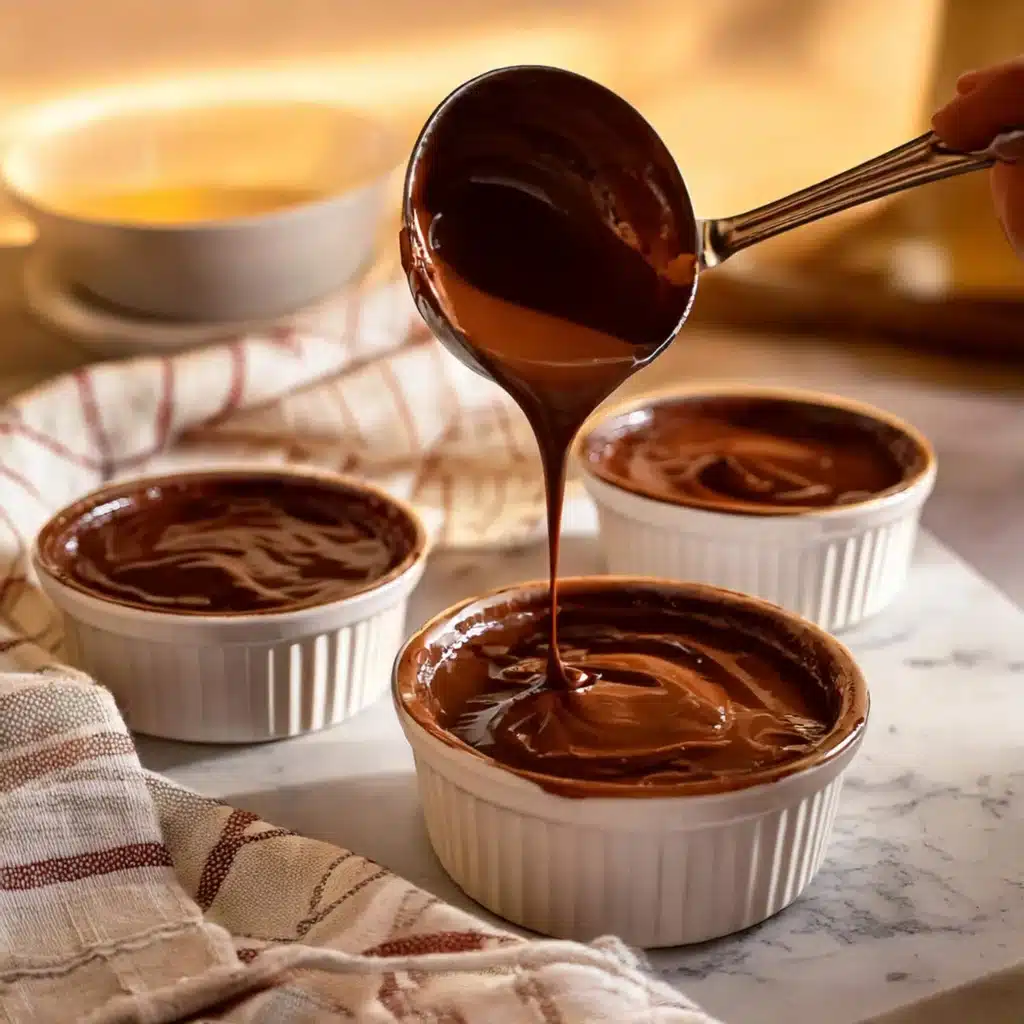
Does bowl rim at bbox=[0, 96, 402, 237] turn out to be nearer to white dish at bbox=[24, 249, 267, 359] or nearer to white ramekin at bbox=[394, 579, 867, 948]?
white dish at bbox=[24, 249, 267, 359]

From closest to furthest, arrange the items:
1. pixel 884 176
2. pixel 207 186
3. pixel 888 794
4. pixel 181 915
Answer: pixel 181 915 < pixel 884 176 < pixel 888 794 < pixel 207 186

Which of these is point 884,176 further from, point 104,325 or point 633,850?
point 104,325

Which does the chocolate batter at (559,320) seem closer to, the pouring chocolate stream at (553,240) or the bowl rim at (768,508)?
the pouring chocolate stream at (553,240)

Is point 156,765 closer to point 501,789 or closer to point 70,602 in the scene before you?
point 70,602

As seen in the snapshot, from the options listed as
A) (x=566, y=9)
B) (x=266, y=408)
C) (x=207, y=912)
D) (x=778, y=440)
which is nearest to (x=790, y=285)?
(x=566, y=9)

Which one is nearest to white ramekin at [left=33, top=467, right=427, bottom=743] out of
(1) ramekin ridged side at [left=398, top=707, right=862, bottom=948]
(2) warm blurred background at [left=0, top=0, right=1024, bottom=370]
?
(1) ramekin ridged side at [left=398, top=707, right=862, bottom=948]

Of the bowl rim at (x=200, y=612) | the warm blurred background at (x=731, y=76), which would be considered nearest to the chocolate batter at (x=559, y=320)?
the bowl rim at (x=200, y=612)

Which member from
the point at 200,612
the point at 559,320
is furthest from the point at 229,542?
→ the point at 559,320
